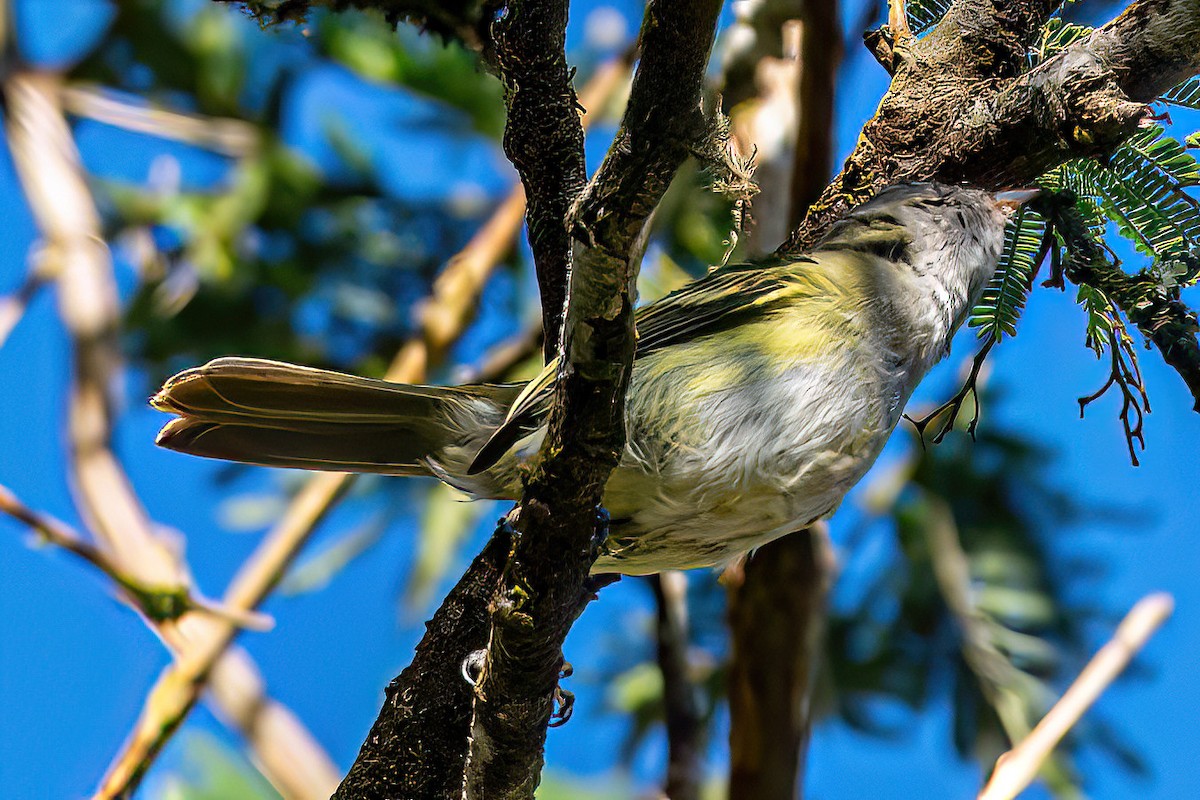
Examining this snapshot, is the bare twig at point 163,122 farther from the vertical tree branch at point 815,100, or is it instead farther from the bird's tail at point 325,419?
the bird's tail at point 325,419

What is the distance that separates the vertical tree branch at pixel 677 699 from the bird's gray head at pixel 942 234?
147cm

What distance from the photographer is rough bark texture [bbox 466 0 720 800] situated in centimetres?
124

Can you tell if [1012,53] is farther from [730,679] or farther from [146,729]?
[146,729]

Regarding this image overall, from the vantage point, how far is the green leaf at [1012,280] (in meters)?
2.01

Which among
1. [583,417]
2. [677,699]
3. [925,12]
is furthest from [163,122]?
[583,417]

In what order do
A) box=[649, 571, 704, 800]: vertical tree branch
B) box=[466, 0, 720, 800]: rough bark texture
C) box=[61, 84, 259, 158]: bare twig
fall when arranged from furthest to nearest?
box=[61, 84, 259, 158]: bare twig < box=[649, 571, 704, 800]: vertical tree branch < box=[466, 0, 720, 800]: rough bark texture

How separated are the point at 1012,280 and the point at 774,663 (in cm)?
151

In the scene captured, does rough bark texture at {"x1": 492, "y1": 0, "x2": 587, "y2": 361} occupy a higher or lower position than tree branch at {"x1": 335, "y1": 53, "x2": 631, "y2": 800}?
higher

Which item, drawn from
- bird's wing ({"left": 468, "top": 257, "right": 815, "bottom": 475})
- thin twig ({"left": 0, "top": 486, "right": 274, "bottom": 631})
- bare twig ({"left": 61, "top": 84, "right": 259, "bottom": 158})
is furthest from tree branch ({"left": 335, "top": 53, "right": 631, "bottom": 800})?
bare twig ({"left": 61, "top": 84, "right": 259, "bottom": 158})

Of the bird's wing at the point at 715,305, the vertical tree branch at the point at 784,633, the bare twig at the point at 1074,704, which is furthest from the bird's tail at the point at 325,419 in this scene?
the bare twig at the point at 1074,704

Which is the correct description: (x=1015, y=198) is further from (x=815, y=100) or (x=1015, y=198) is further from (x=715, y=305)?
(x=815, y=100)

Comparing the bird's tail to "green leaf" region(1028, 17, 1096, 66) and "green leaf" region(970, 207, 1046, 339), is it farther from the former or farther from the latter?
"green leaf" region(1028, 17, 1096, 66)

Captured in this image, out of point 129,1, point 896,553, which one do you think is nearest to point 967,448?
point 896,553

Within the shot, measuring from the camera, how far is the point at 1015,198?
2.07 metres
